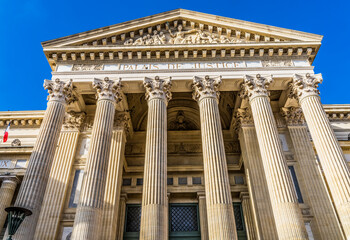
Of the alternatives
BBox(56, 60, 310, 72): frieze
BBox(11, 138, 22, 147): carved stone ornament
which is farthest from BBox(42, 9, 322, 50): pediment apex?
BBox(11, 138, 22, 147): carved stone ornament

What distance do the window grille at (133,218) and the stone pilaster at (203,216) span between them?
4.57 metres

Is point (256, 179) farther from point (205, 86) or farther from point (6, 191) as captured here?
point (6, 191)

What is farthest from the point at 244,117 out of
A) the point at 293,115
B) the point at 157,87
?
the point at 157,87

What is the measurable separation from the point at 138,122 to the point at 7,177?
10.5 metres

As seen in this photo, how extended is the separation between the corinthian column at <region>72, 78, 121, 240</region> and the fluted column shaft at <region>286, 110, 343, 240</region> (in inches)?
496

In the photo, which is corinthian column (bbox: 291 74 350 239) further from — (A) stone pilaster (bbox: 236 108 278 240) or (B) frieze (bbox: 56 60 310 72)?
(A) stone pilaster (bbox: 236 108 278 240)

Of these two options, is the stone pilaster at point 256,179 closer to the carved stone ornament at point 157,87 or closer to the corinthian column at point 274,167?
the corinthian column at point 274,167

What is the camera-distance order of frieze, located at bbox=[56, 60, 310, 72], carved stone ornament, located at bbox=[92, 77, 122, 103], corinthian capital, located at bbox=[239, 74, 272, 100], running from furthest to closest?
frieze, located at bbox=[56, 60, 310, 72] < corinthian capital, located at bbox=[239, 74, 272, 100] < carved stone ornament, located at bbox=[92, 77, 122, 103]

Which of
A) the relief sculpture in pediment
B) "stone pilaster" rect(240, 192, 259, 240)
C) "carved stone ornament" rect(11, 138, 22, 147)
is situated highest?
the relief sculpture in pediment

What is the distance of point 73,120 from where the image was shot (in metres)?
22.0

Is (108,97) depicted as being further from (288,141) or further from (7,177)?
(288,141)

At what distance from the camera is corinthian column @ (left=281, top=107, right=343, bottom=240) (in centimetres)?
1753

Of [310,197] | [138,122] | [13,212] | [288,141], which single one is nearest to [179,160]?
[138,122]

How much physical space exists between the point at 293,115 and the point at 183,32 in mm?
10189
